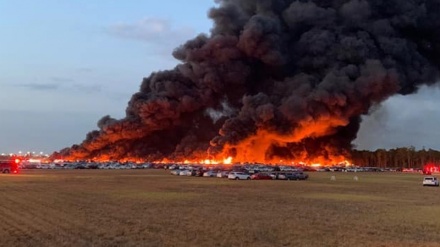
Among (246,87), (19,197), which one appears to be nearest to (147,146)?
(246,87)

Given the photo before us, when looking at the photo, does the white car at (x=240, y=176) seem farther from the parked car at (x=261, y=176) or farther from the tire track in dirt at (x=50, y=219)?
the tire track in dirt at (x=50, y=219)

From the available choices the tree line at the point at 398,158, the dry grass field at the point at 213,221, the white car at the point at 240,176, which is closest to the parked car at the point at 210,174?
the white car at the point at 240,176

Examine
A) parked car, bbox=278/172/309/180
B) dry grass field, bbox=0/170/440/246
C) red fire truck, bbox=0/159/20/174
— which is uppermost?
red fire truck, bbox=0/159/20/174

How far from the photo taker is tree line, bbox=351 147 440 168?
6442 inches

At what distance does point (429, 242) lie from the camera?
62.0 ft

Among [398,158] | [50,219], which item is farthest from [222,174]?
[398,158]

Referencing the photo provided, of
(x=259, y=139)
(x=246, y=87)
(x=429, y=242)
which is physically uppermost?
(x=246, y=87)

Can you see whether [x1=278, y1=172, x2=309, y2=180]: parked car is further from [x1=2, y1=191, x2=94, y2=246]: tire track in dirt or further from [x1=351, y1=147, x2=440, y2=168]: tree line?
[x1=351, y1=147, x2=440, y2=168]: tree line

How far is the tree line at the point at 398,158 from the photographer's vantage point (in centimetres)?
16362

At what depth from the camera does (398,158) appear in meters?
168

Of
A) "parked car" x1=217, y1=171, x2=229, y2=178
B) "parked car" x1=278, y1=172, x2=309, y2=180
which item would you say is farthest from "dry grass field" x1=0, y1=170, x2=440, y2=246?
"parked car" x1=217, y1=171, x2=229, y2=178

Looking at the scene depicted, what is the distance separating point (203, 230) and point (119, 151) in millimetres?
113442

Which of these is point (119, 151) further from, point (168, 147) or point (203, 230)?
point (203, 230)

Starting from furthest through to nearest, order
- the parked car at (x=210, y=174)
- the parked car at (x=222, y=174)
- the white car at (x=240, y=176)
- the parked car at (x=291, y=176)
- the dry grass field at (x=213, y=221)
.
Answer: the parked car at (x=210, y=174), the parked car at (x=222, y=174), the parked car at (x=291, y=176), the white car at (x=240, y=176), the dry grass field at (x=213, y=221)
